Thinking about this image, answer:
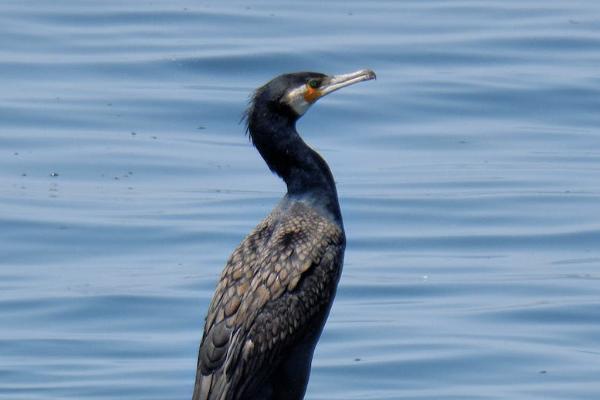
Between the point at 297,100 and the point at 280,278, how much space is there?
2.71 feet

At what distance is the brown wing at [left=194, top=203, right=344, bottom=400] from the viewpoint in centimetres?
930

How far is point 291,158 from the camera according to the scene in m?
9.73

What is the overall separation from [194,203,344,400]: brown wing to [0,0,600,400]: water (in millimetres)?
2450

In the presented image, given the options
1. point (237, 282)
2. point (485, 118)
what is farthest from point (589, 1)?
point (237, 282)

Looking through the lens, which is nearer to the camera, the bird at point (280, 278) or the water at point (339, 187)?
the bird at point (280, 278)

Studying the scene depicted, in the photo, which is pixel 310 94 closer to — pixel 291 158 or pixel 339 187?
pixel 291 158

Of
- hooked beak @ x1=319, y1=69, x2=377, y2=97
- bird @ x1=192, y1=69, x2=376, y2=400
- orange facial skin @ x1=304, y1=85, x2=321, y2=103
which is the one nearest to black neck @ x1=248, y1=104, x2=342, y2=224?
bird @ x1=192, y1=69, x2=376, y2=400

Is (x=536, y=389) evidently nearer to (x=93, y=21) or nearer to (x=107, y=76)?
(x=107, y=76)

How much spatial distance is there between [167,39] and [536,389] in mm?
9124

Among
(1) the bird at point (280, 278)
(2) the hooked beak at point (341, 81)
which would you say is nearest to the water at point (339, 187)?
(1) the bird at point (280, 278)

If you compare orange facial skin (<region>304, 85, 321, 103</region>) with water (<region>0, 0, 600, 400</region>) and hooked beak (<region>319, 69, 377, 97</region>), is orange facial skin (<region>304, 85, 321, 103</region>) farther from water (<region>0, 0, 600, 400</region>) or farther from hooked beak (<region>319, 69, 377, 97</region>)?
water (<region>0, 0, 600, 400</region>)

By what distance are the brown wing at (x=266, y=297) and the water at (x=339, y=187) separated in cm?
245

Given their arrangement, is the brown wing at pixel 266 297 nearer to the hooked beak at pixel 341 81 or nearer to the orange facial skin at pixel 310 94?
the orange facial skin at pixel 310 94

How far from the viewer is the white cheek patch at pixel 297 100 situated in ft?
31.7
